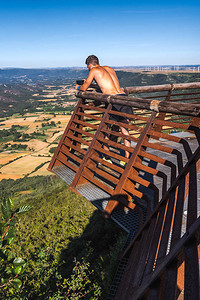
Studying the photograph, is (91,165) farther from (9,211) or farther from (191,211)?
(191,211)

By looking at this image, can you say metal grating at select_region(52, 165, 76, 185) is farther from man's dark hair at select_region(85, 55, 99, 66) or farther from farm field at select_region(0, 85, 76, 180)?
farm field at select_region(0, 85, 76, 180)

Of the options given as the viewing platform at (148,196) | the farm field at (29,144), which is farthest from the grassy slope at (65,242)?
the farm field at (29,144)

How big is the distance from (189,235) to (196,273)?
17cm

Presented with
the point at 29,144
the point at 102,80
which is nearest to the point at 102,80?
the point at 102,80

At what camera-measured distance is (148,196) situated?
3.48m

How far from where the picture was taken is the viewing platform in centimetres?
104

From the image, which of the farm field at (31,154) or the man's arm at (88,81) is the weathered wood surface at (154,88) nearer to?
the man's arm at (88,81)

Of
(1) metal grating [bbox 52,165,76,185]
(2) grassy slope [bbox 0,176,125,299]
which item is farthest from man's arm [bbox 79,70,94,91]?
(2) grassy slope [bbox 0,176,125,299]

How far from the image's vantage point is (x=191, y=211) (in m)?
1.37

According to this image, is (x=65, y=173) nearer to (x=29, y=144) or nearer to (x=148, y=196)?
(x=148, y=196)

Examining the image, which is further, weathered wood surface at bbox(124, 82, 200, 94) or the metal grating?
weathered wood surface at bbox(124, 82, 200, 94)

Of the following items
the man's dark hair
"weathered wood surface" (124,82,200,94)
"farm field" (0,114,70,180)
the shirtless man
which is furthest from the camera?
"farm field" (0,114,70,180)

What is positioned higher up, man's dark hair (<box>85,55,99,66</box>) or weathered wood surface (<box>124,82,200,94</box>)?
man's dark hair (<box>85,55,99,66</box>)

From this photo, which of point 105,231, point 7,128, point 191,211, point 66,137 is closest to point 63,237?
point 105,231
